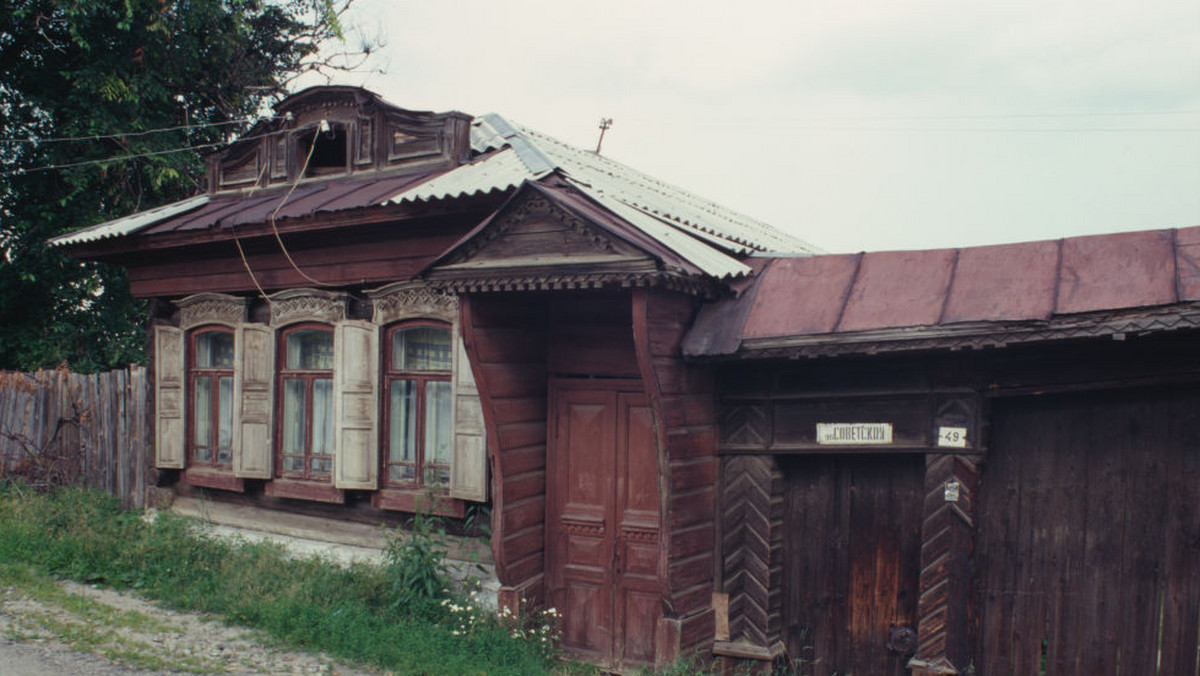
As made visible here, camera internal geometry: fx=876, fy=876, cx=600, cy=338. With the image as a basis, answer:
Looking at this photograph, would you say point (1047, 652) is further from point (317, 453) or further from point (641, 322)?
point (317, 453)

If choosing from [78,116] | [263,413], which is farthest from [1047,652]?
[78,116]

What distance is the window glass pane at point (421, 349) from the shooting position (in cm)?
812

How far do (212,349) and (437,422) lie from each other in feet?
11.7

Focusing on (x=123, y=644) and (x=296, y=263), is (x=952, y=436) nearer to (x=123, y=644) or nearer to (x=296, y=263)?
(x=123, y=644)

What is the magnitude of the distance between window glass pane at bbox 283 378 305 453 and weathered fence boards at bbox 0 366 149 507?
8.57 ft

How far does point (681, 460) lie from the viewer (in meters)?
6.14

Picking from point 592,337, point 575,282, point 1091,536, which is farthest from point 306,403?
point 1091,536

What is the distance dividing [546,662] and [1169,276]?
197 inches

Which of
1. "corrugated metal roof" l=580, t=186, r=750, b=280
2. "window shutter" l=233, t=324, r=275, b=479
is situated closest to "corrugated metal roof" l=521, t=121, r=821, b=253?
"corrugated metal roof" l=580, t=186, r=750, b=280

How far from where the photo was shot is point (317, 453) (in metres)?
8.99

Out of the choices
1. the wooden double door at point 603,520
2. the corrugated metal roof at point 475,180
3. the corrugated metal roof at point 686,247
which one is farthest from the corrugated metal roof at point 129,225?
the corrugated metal roof at point 686,247

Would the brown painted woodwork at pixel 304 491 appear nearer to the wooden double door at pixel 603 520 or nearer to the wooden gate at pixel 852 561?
the wooden double door at pixel 603 520

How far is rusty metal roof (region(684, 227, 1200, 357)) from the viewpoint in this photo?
5.07m

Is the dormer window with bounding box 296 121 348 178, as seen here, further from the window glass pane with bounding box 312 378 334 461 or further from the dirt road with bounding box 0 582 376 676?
the dirt road with bounding box 0 582 376 676
